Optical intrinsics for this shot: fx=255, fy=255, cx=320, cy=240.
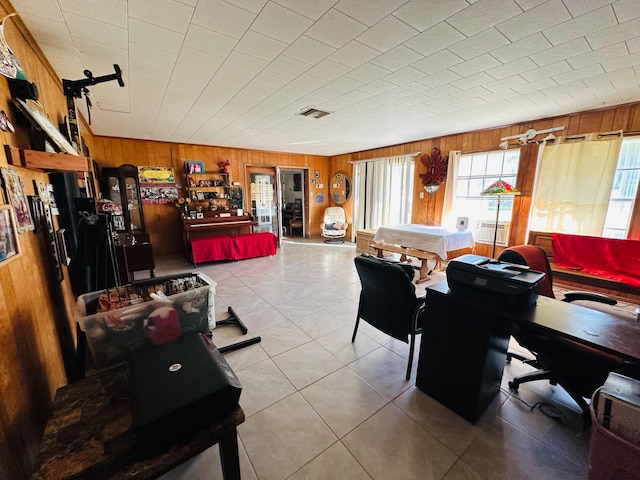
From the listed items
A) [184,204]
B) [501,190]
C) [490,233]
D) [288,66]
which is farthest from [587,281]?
[184,204]

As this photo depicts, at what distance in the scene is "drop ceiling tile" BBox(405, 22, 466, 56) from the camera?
67.2 inches

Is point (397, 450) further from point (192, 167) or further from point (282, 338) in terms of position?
point (192, 167)

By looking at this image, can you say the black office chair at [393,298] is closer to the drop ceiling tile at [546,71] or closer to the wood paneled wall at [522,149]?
the drop ceiling tile at [546,71]

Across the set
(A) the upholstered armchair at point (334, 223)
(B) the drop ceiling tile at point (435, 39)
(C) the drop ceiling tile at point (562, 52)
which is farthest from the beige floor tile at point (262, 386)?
(A) the upholstered armchair at point (334, 223)

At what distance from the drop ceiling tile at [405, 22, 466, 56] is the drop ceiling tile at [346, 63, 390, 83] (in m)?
0.37

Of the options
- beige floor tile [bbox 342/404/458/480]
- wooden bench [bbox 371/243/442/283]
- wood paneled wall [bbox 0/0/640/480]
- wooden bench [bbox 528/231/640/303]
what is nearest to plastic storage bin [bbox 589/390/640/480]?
beige floor tile [bbox 342/404/458/480]

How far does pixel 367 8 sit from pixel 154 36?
1433mm

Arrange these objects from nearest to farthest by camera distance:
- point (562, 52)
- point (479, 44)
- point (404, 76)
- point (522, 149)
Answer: point (479, 44), point (562, 52), point (404, 76), point (522, 149)

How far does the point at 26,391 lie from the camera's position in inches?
41.3

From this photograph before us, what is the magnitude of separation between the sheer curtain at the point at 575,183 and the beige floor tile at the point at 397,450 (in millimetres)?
3882

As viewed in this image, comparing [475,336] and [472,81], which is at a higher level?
[472,81]

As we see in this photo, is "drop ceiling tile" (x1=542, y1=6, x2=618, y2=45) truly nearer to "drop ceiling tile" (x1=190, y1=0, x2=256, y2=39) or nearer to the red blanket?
"drop ceiling tile" (x1=190, y1=0, x2=256, y2=39)

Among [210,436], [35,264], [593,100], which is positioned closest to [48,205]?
[35,264]

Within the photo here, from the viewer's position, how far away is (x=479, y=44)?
1.87 metres
